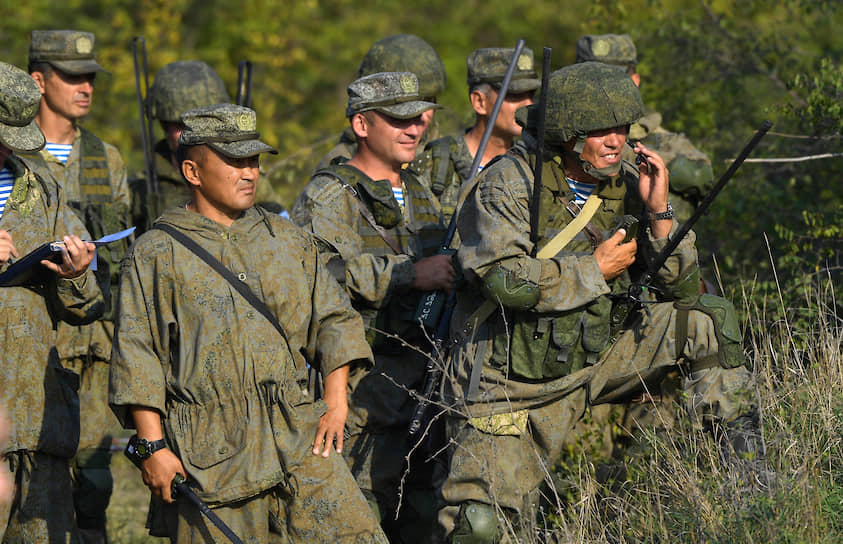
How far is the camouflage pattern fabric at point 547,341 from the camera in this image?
17.8 ft

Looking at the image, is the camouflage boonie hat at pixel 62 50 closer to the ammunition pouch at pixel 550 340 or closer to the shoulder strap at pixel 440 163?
the shoulder strap at pixel 440 163

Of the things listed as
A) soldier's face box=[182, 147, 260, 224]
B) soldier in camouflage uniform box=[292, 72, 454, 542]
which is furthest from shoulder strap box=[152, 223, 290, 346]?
soldier in camouflage uniform box=[292, 72, 454, 542]

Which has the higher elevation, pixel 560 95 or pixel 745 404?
pixel 560 95

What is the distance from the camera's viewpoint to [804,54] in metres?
9.62

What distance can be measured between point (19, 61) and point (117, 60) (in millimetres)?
1464

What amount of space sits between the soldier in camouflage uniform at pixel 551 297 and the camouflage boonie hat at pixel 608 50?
2.61m

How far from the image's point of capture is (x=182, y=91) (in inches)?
341

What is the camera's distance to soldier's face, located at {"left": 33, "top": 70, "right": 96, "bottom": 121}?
315 inches

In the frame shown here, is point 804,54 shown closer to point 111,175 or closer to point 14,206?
point 111,175

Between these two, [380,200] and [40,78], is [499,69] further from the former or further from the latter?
[40,78]

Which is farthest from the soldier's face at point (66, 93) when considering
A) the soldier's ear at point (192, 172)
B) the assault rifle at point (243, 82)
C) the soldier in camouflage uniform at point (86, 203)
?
the soldier's ear at point (192, 172)

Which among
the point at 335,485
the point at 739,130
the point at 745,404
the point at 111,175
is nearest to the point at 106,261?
the point at 111,175

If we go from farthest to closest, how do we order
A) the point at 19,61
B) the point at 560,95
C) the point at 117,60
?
the point at 117,60 < the point at 19,61 < the point at 560,95

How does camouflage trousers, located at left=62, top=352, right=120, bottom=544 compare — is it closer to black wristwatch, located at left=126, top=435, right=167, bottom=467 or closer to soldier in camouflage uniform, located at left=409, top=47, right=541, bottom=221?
soldier in camouflage uniform, located at left=409, top=47, right=541, bottom=221
